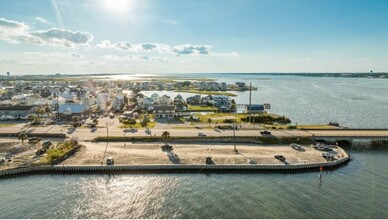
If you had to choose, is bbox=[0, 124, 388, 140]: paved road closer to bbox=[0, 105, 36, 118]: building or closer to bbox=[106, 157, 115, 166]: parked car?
bbox=[106, 157, 115, 166]: parked car

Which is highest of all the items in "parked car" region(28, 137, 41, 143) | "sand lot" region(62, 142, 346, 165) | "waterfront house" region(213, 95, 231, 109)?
"waterfront house" region(213, 95, 231, 109)

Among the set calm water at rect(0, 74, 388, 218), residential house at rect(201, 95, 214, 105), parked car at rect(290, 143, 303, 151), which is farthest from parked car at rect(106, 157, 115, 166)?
residential house at rect(201, 95, 214, 105)

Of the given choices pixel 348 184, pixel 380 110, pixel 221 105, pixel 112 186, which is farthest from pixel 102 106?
pixel 380 110

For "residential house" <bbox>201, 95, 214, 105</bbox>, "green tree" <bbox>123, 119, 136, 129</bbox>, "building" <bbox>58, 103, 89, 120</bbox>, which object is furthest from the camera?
"residential house" <bbox>201, 95, 214, 105</bbox>

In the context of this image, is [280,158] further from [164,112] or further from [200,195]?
[164,112]

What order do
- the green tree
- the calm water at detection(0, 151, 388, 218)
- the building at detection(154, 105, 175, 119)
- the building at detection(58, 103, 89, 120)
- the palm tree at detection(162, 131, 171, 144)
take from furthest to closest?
1. the building at detection(154, 105, 175, 119)
2. the building at detection(58, 103, 89, 120)
3. the green tree
4. the palm tree at detection(162, 131, 171, 144)
5. the calm water at detection(0, 151, 388, 218)
